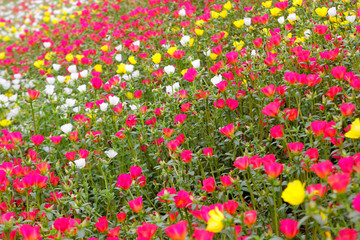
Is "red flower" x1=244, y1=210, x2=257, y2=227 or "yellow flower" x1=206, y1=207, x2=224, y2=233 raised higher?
"yellow flower" x1=206, y1=207, x2=224, y2=233

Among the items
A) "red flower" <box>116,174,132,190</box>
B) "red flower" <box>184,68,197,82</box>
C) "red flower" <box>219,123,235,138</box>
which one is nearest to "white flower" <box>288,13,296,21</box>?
"red flower" <box>184,68,197,82</box>

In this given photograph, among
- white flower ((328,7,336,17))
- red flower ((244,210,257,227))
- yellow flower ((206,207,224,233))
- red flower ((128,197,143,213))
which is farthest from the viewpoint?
white flower ((328,7,336,17))

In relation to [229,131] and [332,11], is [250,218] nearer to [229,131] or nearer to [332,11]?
[229,131]

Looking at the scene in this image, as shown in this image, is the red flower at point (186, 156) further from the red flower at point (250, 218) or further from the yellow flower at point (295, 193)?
the yellow flower at point (295, 193)

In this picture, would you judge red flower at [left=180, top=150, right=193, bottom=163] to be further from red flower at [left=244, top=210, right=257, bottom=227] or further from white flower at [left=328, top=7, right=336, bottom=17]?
white flower at [left=328, top=7, right=336, bottom=17]

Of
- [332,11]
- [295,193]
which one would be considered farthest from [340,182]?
[332,11]

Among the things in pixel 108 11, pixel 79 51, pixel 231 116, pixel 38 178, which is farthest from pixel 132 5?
pixel 38 178

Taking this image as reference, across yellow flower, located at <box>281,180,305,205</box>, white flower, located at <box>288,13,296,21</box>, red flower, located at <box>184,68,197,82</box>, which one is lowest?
red flower, located at <box>184,68,197,82</box>

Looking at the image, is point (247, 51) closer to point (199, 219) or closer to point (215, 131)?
point (215, 131)

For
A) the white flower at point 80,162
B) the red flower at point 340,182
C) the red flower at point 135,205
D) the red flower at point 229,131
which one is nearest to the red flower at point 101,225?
the red flower at point 135,205

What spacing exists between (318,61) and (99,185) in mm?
1991

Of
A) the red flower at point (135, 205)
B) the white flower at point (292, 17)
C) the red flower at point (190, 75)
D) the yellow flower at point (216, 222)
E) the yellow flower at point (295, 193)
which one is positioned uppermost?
the yellow flower at point (295, 193)

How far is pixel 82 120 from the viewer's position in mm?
2980

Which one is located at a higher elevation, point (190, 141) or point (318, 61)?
point (318, 61)
